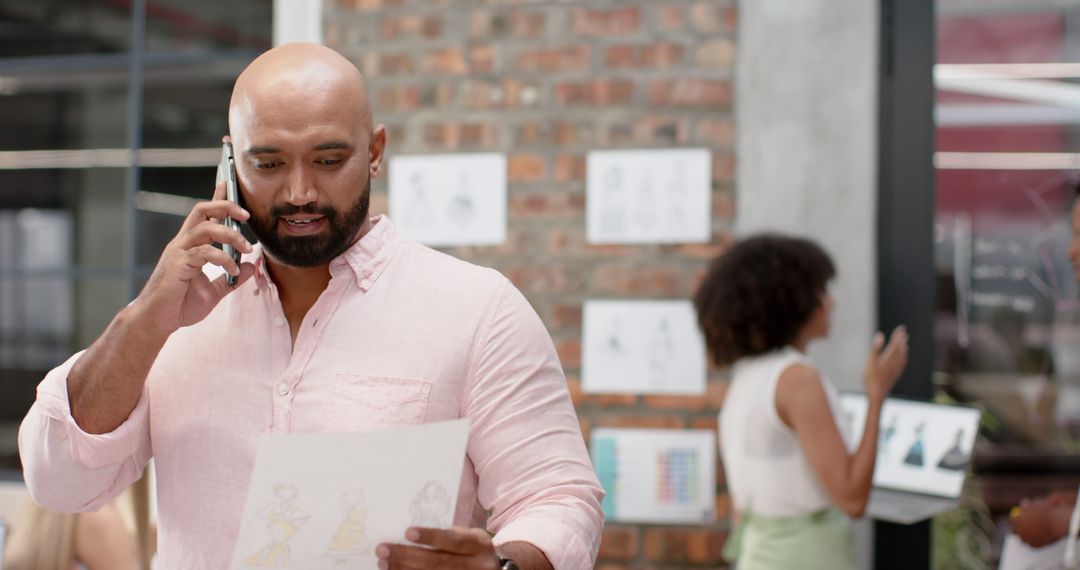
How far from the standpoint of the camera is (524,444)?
1.35m

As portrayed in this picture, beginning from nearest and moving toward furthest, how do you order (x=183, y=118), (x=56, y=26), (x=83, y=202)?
(x=56, y=26) → (x=83, y=202) → (x=183, y=118)

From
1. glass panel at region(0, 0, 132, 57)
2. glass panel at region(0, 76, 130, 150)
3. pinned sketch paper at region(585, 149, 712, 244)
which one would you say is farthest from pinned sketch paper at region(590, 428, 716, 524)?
glass panel at region(0, 76, 130, 150)

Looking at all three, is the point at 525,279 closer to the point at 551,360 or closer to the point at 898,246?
the point at 898,246

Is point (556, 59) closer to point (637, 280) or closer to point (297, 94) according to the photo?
point (637, 280)

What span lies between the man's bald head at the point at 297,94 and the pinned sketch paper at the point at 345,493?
0.42 m

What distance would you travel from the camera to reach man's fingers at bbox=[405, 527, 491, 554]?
119 centimetres

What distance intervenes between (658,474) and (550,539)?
197 centimetres

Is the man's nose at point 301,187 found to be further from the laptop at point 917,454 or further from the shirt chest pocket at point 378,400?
the laptop at point 917,454

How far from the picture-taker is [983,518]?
10.8 feet

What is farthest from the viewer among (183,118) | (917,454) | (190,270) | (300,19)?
(183,118)

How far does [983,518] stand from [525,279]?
5.05ft

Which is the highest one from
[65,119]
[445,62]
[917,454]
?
[65,119]

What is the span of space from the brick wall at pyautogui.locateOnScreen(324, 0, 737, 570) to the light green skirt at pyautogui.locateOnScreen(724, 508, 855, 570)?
0.51 m

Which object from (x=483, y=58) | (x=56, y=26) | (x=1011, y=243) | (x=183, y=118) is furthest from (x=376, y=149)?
Answer: (x=183, y=118)
